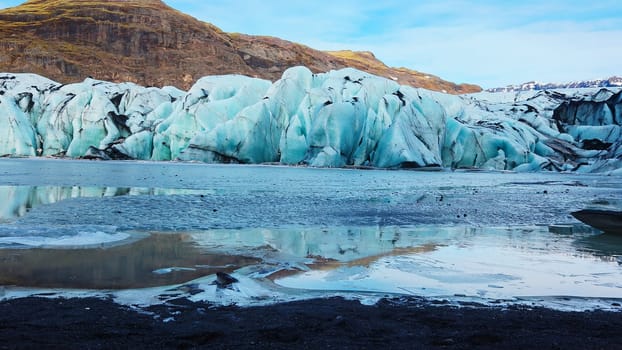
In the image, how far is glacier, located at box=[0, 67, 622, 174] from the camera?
31109mm

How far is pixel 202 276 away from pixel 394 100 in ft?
97.6

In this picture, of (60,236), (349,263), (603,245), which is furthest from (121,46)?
(349,263)

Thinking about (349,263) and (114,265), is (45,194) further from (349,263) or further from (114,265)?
(349,263)

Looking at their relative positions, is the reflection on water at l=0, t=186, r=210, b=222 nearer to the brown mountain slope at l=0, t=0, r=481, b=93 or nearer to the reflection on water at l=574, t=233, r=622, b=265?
the reflection on water at l=574, t=233, r=622, b=265

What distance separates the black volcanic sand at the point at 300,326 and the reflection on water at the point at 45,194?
5.45 m

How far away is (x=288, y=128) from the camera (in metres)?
32.0

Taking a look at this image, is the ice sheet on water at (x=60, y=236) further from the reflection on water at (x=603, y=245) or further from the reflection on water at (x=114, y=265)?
the reflection on water at (x=603, y=245)

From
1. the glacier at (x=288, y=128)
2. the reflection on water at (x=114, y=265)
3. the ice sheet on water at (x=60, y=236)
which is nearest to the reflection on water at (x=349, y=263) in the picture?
the reflection on water at (x=114, y=265)

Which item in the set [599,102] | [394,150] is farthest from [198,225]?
Answer: [599,102]

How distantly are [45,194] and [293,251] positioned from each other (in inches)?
331

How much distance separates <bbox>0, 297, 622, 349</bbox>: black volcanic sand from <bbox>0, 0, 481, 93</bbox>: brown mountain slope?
7104 cm

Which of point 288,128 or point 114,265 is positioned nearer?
point 114,265

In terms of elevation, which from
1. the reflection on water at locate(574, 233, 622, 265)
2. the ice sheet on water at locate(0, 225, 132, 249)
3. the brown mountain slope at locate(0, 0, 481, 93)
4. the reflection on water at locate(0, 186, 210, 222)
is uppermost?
the brown mountain slope at locate(0, 0, 481, 93)

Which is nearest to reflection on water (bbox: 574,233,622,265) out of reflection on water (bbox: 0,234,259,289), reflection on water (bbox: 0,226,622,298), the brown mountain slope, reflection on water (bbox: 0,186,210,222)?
reflection on water (bbox: 0,226,622,298)
